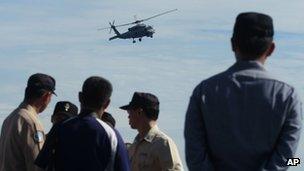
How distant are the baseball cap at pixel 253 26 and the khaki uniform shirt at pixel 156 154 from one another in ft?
10.4

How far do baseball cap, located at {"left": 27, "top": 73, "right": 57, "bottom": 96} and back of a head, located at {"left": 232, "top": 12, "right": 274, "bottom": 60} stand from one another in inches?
124

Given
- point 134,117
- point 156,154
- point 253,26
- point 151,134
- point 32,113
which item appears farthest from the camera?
point 134,117

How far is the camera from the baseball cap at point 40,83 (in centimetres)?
726

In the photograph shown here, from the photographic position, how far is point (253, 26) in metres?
4.39

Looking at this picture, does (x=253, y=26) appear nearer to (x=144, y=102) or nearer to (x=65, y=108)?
(x=144, y=102)

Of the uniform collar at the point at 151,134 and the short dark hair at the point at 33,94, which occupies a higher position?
the short dark hair at the point at 33,94

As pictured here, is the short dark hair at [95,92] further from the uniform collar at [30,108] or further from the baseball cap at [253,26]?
the baseball cap at [253,26]

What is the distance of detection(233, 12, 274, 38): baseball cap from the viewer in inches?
173

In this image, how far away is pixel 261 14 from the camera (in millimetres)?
4426

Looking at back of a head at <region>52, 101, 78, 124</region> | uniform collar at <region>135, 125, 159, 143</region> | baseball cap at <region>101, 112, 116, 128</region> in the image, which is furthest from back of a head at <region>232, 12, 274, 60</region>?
baseball cap at <region>101, 112, 116, 128</region>

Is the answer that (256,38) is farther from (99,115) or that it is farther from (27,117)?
(27,117)

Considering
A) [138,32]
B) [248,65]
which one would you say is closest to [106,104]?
[248,65]

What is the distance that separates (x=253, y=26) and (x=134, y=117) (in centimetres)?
357

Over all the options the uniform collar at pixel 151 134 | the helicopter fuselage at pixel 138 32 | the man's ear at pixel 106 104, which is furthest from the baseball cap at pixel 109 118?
the helicopter fuselage at pixel 138 32
